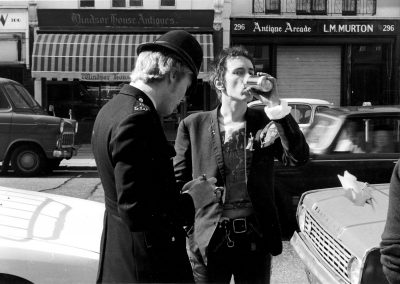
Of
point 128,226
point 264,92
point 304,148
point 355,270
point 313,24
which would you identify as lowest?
point 355,270

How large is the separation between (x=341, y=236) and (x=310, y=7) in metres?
16.6

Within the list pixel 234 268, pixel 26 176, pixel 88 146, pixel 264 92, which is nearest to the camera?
pixel 264 92

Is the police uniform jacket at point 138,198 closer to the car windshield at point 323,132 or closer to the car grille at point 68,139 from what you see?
the car windshield at point 323,132

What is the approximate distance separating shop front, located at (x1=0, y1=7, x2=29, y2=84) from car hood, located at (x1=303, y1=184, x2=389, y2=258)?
15951 millimetres

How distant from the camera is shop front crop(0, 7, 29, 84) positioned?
61.4 feet

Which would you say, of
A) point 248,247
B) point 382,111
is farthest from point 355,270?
point 382,111

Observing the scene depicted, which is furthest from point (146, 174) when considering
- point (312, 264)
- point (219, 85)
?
point (312, 264)

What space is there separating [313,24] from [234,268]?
16.9 meters

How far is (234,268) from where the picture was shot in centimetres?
295

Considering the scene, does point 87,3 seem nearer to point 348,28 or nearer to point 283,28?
point 283,28

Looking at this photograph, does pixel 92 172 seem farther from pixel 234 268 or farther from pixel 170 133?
pixel 234 268

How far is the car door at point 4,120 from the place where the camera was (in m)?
12.3

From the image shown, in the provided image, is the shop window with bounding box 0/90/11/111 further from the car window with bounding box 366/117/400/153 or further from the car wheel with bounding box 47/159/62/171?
the car window with bounding box 366/117/400/153

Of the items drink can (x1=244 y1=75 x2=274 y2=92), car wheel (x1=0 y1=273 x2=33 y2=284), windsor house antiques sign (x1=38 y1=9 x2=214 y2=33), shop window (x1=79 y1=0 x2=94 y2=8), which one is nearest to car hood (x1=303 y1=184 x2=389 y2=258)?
drink can (x1=244 y1=75 x2=274 y2=92)
